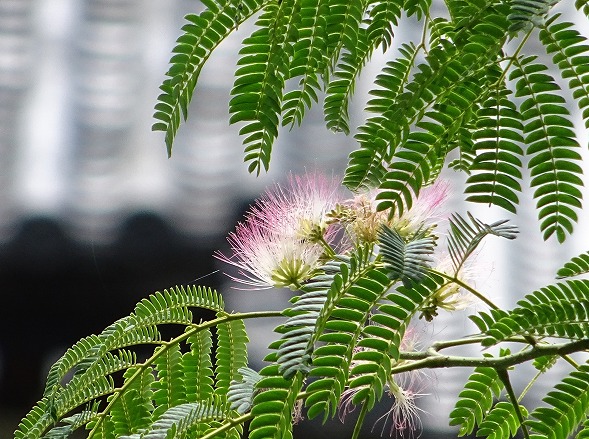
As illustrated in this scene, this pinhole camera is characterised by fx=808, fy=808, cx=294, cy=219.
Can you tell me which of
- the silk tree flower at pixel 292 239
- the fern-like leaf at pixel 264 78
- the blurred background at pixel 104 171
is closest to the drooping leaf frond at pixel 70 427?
the silk tree flower at pixel 292 239

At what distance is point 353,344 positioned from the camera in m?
0.46

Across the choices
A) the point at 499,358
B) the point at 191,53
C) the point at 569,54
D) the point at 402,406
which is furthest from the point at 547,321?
the point at 402,406

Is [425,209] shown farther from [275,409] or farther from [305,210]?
[275,409]

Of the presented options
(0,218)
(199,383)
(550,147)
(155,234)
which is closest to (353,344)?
(550,147)

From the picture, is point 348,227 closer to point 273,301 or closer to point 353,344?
point 353,344

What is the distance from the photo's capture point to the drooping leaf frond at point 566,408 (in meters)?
0.58

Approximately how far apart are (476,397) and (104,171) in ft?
4.48

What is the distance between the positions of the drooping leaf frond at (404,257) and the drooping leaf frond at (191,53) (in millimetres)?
146

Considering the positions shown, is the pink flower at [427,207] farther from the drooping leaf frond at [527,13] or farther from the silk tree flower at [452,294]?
the drooping leaf frond at [527,13]

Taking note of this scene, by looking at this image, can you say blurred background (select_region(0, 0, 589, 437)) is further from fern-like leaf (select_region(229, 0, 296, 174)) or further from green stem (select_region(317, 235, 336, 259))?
fern-like leaf (select_region(229, 0, 296, 174))

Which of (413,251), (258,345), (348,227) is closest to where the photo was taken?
(413,251)

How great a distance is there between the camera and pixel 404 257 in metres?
0.44

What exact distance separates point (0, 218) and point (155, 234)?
360mm

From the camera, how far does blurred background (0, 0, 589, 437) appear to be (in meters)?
1.81
